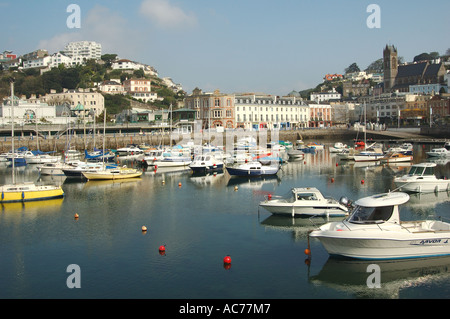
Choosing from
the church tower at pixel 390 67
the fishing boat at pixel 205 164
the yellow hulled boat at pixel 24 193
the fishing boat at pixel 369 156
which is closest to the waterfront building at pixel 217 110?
the fishing boat at pixel 369 156

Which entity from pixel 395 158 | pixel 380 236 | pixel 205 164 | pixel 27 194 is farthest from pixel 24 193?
A: pixel 395 158

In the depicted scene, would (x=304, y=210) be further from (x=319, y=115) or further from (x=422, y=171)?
(x=319, y=115)

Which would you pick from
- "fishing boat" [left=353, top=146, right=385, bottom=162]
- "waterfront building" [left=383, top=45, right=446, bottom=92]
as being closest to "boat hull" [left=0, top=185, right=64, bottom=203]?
"fishing boat" [left=353, top=146, right=385, bottom=162]

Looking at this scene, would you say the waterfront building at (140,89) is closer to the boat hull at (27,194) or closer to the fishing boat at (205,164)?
the fishing boat at (205,164)

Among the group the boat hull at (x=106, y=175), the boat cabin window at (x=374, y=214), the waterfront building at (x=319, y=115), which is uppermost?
the waterfront building at (x=319, y=115)

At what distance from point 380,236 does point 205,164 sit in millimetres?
32515

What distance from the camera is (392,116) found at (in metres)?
130

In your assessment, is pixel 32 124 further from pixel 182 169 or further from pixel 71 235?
pixel 71 235

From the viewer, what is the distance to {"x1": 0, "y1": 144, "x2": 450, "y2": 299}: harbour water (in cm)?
1736

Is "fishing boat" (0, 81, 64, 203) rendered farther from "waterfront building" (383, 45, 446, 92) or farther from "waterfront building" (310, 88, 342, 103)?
"waterfront building" (310, 88, 342, 103)

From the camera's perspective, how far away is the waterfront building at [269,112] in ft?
346

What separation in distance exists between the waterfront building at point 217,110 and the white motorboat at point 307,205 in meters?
75.4

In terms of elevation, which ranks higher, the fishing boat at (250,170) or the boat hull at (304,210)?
the fishing boat at (250,170)

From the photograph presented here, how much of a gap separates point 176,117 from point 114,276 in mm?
89253
